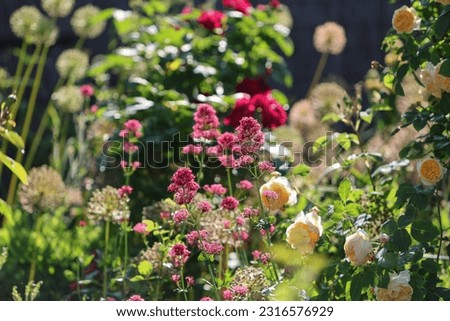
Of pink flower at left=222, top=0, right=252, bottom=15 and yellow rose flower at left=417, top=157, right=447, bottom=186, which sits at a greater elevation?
pink flower at left=222, top=0, right=252, bottom=15

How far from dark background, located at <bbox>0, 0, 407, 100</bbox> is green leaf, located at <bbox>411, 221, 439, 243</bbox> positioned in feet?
11.8

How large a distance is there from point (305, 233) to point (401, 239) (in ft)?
→ 0.67

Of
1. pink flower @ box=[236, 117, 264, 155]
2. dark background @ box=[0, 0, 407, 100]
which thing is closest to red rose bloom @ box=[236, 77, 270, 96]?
pink flower @ box=[236, 117, 264, 155]

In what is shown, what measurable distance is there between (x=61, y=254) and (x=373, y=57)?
284 cm

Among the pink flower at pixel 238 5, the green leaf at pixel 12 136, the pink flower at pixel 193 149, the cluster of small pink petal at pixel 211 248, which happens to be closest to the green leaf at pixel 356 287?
the cluster of small pink petal at pixel 211 248

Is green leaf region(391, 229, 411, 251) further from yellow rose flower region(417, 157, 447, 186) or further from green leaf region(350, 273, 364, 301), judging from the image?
yellow rose flower region(417, 157, 447, 186)

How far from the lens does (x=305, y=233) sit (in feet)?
6.50

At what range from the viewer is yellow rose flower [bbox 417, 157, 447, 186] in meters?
2.13

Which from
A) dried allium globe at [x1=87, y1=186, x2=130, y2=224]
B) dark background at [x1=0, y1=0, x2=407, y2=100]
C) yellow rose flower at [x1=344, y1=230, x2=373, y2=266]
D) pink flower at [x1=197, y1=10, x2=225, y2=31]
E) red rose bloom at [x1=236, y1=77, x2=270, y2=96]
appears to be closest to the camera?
yellow rose flower at [x1=344, y1=230, x2=373, y2=266]

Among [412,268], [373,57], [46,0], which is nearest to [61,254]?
[46,0]

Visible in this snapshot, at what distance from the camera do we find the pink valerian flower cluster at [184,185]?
192cm

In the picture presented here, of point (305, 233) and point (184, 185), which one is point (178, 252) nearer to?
point (184, 185)
